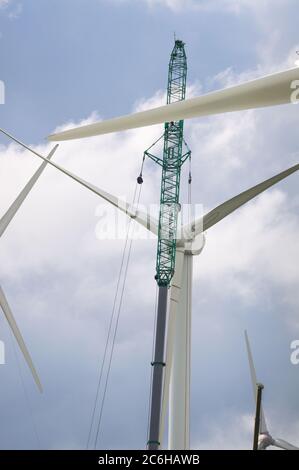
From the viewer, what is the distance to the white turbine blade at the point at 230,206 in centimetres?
4303

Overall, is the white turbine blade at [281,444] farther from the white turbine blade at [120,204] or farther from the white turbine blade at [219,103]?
the white turbine blade at [219,103]

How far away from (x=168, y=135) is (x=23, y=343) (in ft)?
78.6

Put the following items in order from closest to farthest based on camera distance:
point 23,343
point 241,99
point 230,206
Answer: point 241,99 < point 23,343 < point 230,206

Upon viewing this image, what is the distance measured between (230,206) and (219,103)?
1153 inches

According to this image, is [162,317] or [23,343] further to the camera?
[162,317]

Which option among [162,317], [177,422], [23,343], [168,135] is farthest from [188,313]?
[168,135]

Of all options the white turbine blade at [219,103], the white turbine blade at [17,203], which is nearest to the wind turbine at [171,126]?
the white turbine blade at [219,103]

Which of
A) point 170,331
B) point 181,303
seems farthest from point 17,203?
point 181,303

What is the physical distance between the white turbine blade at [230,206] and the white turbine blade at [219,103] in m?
25.7

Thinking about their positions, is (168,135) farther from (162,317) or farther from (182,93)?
(162,317)

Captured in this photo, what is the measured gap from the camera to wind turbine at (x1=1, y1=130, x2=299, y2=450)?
43.5 metres

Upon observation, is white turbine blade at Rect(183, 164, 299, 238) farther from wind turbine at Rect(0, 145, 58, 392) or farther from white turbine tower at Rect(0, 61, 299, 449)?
wind turbine at Rect(0, 145, 58, 392)
